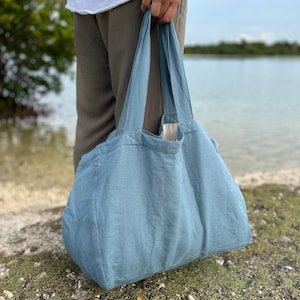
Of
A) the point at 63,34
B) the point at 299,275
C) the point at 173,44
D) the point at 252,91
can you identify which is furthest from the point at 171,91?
the point at 252,91

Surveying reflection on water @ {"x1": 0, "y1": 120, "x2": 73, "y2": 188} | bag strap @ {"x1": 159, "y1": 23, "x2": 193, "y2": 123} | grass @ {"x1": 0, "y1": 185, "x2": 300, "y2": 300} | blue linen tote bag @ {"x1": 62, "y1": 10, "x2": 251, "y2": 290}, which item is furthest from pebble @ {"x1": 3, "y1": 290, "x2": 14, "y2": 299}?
reflection on water @ {"x1": 0, "y1": 120, "x2": 73, "y2": 188}

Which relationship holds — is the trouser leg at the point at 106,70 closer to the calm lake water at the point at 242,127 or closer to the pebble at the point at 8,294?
the pebble at the point at 8,294

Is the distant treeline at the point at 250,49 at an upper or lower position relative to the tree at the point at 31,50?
lower

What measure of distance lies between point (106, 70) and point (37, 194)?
258cm

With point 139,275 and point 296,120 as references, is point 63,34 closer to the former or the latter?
point 296,120

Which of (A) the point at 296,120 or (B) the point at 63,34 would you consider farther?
(A) the point at 296,120

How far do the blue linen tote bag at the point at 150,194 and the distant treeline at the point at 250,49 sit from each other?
51.0 m

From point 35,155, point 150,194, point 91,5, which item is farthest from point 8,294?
point 35,155

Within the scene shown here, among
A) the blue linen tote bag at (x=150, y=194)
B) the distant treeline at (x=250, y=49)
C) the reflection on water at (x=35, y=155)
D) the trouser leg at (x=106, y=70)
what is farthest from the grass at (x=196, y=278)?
the distant treeline at (x=250, y=49)

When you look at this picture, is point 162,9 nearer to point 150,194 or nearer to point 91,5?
point 91,5

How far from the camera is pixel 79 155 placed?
2082 millimetres

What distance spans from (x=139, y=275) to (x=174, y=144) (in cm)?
51

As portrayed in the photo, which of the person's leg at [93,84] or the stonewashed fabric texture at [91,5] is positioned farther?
the person's leg at [93,84]

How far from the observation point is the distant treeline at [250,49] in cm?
5309
